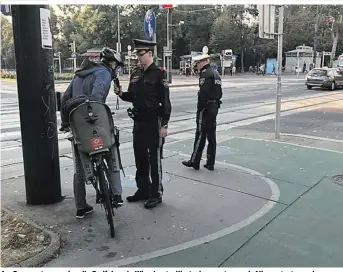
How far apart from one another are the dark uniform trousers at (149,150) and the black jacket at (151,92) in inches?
5.4

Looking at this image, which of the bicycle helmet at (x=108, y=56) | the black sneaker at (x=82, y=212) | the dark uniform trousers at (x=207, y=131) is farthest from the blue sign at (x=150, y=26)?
the black sneaker at (x=82, y=212)

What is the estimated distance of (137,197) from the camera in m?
4.73

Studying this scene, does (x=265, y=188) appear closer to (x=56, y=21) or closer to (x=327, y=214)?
(x=327, y=214)

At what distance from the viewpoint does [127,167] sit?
20.7 feet

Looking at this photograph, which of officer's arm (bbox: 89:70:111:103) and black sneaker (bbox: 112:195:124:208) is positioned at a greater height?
officer's arm (bbox: 89:70:111:103)

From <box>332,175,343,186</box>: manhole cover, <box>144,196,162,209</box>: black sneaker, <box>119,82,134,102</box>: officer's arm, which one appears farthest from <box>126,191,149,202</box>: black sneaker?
<box>332,175,343,186</box>: manhole cover

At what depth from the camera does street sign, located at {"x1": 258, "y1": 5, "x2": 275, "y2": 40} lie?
7.98 m

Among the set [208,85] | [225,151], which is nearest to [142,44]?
[208,85]

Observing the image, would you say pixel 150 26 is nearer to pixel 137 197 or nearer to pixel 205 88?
pixel 205 88

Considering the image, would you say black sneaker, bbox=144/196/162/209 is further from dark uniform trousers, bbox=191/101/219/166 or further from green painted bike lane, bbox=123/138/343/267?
dark uniform trousers, bbox=191/101/219/166

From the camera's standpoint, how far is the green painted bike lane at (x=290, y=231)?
330cm

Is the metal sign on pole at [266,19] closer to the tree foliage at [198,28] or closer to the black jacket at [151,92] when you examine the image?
the black jacket at [151,92]

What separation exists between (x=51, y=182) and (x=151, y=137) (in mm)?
1242

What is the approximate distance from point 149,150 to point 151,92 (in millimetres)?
670
